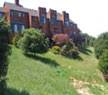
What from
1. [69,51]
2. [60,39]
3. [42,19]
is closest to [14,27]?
[42,19]

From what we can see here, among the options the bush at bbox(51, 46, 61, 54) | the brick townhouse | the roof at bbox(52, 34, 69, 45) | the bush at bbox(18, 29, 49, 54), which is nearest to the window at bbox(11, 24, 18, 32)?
the brick townhouse

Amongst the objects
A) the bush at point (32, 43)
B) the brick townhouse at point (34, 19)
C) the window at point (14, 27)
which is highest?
the brick townhouse at point (34, 19)

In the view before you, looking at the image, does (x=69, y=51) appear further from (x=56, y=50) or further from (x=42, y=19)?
(x=42, y=19)

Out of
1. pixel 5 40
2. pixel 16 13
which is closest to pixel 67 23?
pixel 16 13

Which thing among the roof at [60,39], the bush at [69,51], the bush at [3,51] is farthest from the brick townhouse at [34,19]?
the bush at [3,51]

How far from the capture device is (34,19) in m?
34.9

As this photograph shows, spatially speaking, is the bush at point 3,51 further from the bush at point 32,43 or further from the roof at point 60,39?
the roof at point 60,39

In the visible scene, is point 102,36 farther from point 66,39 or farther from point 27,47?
point 27,47

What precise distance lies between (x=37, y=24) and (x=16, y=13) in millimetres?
5439

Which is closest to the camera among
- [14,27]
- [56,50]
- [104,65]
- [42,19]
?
[104,65]

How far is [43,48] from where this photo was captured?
23.5 meters

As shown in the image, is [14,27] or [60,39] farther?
[60,39]

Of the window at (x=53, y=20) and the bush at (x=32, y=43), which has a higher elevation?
the window at (x=53, y=20)

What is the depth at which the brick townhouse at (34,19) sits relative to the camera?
31609mm
